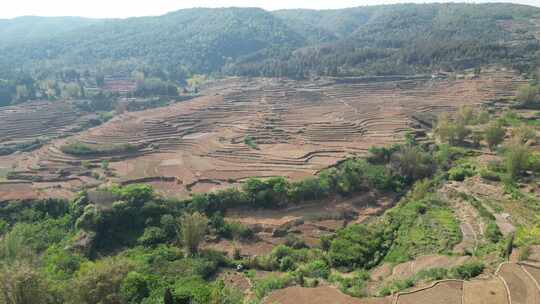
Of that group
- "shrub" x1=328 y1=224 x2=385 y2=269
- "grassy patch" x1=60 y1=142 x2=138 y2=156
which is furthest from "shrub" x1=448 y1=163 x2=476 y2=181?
"grassy patch" x1=60 y1=142 x2=138 y2=156

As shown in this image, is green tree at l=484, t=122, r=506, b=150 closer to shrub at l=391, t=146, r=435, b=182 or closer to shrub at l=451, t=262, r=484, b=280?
shrub at l=391, t=146, r=435, b=182

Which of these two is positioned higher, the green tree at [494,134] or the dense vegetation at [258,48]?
the dense vegetation at [258,48]

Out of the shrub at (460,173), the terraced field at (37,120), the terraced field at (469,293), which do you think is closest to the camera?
the terraced field at (469,293)

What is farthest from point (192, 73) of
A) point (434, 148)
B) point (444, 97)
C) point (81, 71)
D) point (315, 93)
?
point (434, 148)

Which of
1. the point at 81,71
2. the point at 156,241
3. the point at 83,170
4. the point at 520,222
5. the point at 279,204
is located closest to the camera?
the point at 520,222

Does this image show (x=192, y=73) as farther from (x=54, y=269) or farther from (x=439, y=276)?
(x=439, y=276)

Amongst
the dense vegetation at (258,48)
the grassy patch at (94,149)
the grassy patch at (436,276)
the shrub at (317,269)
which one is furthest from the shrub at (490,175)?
the dense vegetation at (258,48)

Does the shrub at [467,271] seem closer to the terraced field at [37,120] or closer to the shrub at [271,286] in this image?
the shrub at [271,286]
